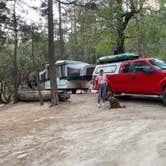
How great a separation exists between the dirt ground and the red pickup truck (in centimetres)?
124

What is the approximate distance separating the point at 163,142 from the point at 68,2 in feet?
30.0

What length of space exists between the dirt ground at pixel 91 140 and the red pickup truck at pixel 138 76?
4.06 ft

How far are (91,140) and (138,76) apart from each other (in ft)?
22.2

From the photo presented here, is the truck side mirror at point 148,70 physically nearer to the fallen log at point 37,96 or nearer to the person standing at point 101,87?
the person standing at point 101,87

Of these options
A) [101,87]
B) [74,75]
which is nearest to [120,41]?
[74,75]

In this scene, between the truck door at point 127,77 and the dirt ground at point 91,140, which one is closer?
the dirt ground at point 91,140

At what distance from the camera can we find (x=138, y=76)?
46.2 feet

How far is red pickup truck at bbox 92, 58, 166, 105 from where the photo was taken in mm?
13086

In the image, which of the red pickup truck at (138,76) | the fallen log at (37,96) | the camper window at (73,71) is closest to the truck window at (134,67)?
the red pickup truck at (138,76)

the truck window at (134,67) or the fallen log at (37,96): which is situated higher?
the truck window at (134,67)

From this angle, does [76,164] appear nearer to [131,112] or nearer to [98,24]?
[131,112]

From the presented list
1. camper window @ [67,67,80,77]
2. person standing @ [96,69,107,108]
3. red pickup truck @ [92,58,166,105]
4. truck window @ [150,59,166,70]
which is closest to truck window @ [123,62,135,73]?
red pickup truck @ [92,58,166,105]

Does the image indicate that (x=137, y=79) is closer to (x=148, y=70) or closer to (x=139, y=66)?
(x=139, y=66)

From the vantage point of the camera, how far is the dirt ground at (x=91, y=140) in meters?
6.28
